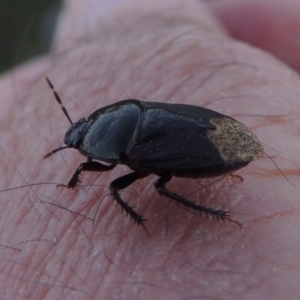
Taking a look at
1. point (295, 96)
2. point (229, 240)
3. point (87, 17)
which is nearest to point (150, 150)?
point (229, 240)

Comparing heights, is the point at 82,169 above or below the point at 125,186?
above

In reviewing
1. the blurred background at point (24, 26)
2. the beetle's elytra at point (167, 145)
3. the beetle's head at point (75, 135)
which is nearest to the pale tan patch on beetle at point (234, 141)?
the beetle's elytra at point (167, 145)

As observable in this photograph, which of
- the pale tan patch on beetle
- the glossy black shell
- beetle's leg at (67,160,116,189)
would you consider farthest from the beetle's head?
the pale tan patch on beetle

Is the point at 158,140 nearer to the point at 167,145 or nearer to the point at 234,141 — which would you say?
the point at 167,145

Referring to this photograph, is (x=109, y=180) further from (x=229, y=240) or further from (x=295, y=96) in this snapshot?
(x=295, y=96)

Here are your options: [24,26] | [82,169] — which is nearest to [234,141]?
[82,169]

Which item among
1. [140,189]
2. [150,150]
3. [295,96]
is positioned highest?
[150,150]
